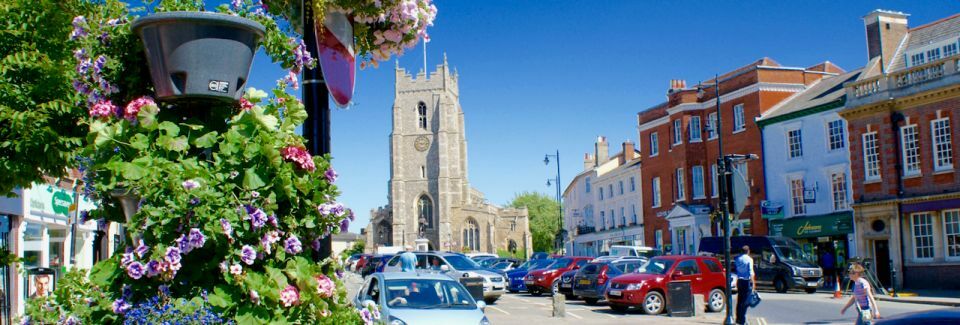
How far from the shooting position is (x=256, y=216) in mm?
4156

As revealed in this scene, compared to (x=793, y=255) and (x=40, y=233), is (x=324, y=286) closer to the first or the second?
(x=40, y=233)

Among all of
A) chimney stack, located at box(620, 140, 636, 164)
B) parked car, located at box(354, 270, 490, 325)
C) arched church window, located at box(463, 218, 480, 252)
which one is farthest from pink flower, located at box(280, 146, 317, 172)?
arched church window, located at box(463, 218, 480, 252)

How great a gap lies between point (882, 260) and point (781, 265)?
522 cm

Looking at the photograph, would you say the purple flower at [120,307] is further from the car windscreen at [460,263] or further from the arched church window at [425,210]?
the arched church window at [425,210]

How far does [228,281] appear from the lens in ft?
13.8

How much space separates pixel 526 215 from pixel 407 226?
17658 millimetres

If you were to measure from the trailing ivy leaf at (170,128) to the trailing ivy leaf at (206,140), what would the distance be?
0.35 ft

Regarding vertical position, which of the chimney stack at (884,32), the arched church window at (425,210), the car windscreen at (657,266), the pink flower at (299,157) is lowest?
the car windscreen at (657,266)

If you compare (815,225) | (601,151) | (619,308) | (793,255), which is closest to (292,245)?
(619,308)

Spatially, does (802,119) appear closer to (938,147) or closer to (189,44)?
(938,147)

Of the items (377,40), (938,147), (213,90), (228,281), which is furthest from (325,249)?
(938,147)

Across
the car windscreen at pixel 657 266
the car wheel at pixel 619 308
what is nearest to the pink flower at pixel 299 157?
the car windscreen at pixel 657 266

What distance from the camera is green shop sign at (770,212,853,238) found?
113 feet

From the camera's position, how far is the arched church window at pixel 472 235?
4503 inches
